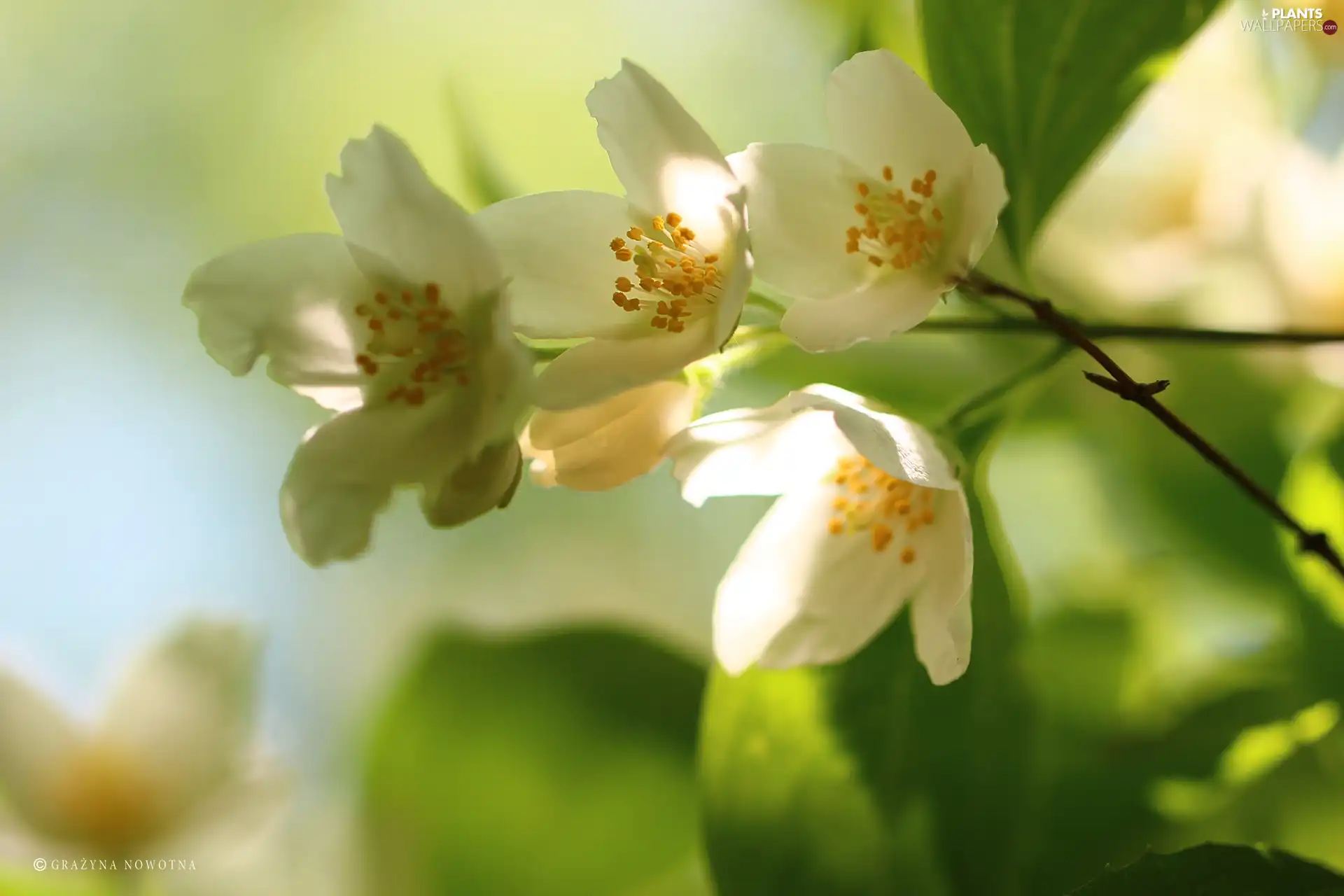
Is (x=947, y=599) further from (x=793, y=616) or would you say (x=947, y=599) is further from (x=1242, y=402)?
(x=1242, y=402)

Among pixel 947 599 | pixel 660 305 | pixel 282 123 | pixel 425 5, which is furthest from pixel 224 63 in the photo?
pixel 947 599

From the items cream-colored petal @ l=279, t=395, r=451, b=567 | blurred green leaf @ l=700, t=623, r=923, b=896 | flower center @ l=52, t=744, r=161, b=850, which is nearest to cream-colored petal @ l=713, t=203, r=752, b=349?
cream-colored petal @ l=279, t=395, r=451, b=567

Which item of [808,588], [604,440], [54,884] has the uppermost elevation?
[604,440]

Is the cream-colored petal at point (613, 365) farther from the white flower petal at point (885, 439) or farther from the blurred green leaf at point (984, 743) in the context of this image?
the blurred green leaf at point (984, 743)

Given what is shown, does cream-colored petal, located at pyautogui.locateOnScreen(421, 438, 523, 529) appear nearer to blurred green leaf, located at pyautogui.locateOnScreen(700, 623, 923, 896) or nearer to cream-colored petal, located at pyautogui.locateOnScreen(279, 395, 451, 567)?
cream-colored petal, located at pyautogui.locateOnScreen(279, 395, 451, 567)

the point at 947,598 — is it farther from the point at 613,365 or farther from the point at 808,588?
the point at 613,365

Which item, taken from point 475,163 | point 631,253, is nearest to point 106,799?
point 475,163

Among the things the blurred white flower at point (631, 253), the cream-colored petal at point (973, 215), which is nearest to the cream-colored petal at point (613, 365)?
the blurred white flower at point (631, 253)
